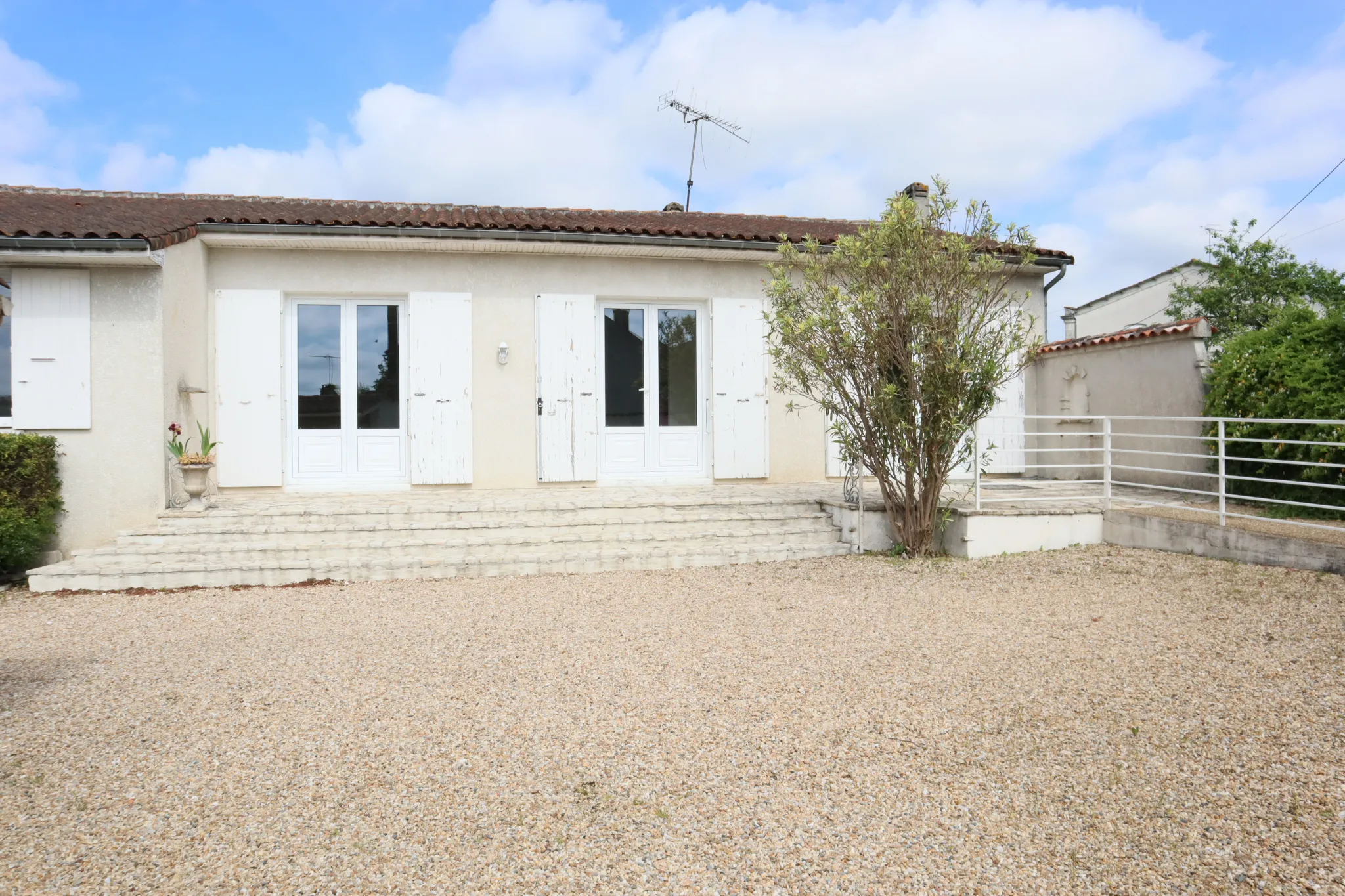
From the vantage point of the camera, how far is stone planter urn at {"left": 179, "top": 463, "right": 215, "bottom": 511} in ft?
23.4

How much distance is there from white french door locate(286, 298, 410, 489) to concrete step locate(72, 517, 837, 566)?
2.08 metres

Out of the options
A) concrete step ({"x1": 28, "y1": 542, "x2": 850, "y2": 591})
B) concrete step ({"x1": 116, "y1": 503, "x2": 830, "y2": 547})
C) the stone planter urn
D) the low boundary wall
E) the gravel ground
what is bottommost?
the gravel ground

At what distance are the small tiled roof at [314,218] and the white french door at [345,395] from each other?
1.08 meters

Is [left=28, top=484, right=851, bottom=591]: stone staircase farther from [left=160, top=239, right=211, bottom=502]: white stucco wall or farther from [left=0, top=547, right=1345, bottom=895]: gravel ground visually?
[left=0, top=547, right=1345, bottom=895]: gravel ground

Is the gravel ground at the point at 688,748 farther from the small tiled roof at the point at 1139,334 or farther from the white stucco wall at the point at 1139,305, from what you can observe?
the white stucco wall at the point at 1139,305

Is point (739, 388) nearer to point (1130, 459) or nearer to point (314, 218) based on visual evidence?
point (314, 218)

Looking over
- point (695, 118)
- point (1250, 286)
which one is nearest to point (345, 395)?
point (695, 118)

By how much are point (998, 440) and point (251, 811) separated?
10236mm

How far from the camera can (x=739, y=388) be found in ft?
31.1

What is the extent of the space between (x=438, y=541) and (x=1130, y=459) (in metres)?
8.90

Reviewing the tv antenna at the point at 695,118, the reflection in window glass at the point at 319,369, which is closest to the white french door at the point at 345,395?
the reflection in window glass at the point at 319,369

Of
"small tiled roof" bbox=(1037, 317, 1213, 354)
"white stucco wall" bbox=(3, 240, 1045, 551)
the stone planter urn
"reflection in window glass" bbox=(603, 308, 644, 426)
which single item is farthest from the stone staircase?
"small tiled roof" bbox=(1037, 317, 1213, 354)

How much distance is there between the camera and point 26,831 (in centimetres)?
243

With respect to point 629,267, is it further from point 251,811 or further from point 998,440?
point 251,811
